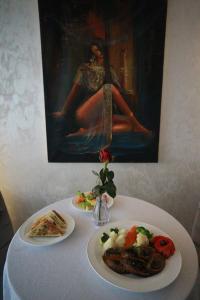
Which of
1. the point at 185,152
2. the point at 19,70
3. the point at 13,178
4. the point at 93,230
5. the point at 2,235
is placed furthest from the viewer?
the point at 13,178

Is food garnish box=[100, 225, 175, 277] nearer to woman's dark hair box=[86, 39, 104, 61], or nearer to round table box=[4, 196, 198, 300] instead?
round table box=[4, 196, 198, 300]

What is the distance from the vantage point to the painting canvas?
176 centimetres

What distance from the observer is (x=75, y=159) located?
2.06 m

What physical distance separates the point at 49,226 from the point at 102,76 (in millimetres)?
1223

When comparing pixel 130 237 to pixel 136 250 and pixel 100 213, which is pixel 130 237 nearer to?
pixel 136 250

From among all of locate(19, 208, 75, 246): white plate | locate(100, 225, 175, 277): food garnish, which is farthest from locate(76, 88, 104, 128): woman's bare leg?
locate(100, 225, 175, 277): food garnish

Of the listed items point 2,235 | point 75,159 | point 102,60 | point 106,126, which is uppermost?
point 102,60

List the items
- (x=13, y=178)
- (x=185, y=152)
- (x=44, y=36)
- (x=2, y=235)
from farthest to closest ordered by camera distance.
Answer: (x=13, y=178), (x=185, y=152), (x=44, y=36), (x=2, y=235)

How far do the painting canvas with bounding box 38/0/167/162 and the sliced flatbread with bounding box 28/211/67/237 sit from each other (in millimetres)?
783

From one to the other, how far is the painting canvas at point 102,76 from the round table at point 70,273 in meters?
0.84

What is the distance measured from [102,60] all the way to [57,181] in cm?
115

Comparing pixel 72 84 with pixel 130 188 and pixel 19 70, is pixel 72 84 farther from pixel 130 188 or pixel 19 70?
pixel 130 188

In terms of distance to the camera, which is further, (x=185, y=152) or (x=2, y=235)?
(x=185, y=152)

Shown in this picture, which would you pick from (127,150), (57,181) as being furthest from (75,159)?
(127,150)
